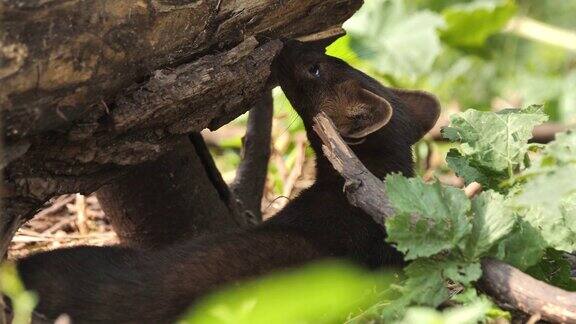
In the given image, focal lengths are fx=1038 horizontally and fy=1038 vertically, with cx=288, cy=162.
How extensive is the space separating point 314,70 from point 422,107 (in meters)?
0.75

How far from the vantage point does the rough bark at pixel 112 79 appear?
3.34m

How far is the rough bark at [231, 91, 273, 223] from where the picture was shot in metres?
5.68

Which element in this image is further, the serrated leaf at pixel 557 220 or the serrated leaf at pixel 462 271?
the serrated leaf at pixel 557 220

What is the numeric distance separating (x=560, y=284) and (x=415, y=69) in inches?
149

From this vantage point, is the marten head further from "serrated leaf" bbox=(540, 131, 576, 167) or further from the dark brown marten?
"serrated leaf" bbox=(540, 131, 576, 167)

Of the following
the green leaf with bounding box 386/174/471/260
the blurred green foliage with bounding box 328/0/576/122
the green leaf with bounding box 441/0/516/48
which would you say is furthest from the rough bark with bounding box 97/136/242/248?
the green leaf with bounding box 441/0/516/48

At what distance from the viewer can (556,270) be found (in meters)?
3.87

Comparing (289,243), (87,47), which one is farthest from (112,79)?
(289,243)

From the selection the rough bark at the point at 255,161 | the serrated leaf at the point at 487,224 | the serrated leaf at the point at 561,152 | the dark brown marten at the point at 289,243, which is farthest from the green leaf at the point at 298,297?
the rough bark at the point at 255,161

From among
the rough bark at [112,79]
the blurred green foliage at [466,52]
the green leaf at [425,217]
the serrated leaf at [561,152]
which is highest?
the rough bark at [112,79]

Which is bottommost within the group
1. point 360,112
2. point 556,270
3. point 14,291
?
point 556,270

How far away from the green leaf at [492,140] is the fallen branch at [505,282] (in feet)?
1.67

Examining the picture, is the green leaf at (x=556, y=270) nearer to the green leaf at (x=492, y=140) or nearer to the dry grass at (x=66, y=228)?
the green leaf at (x=492, y=140)

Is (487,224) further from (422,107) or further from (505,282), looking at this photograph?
(422,107)
